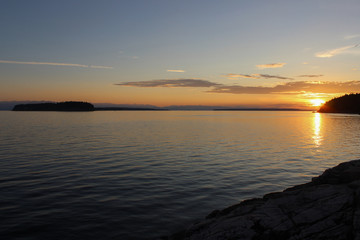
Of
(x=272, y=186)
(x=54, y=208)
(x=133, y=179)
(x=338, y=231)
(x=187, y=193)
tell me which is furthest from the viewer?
(x=133, y=179)

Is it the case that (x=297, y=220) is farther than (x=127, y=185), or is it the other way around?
(x=127, y=185)

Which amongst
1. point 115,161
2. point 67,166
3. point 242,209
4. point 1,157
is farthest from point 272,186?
point 1,157

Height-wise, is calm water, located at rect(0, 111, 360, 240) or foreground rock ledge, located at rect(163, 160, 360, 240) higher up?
foreground rock ledge, located at rect(163, 160, 360, 240)

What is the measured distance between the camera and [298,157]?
34.2 metres

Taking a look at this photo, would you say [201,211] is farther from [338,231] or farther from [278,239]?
[338,231]

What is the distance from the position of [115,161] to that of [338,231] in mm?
24847

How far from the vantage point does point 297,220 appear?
34.6 ft

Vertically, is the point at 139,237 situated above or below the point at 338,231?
below

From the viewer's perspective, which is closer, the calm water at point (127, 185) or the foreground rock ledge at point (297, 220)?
the foreground rock ledge at point (297, 220)

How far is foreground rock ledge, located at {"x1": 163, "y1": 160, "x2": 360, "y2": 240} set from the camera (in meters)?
9.54

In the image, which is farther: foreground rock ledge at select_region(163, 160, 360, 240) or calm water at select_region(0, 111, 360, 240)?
calm water at select_region(0, 111, 360, 240)

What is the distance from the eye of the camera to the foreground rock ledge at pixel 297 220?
31.3 ft

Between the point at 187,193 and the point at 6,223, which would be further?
the point at 187,193

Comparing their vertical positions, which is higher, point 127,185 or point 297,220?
point 297,220
